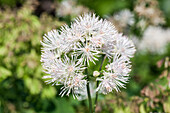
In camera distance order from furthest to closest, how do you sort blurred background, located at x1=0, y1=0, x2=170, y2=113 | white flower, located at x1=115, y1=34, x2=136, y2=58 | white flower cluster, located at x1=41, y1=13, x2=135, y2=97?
1. blurred background, located at x1=0, y1=0, x2=170, y2=113
2. white flower, located at x1=115, y1=34, x2=136, y2=58
3. white flower cluster, located at x1=41, y1=13, x2=135, y2=97

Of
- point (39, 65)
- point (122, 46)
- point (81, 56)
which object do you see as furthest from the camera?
point (39, 65)

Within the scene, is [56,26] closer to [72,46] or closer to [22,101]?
[22,101]

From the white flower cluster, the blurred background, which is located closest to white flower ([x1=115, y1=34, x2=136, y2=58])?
Result: the white flower cluster

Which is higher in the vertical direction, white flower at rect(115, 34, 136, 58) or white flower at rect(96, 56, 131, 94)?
white flower at rect(115, 34, 136, 58)

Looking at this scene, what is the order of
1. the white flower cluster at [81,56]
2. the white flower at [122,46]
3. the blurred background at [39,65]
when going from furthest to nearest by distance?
the blurred background at [39,65] → the white flower at [122,46] → the white flower cluster at [81,56]

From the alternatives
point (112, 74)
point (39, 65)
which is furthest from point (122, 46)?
point (39, 65)

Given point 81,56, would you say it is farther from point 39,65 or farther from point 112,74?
point 39,65

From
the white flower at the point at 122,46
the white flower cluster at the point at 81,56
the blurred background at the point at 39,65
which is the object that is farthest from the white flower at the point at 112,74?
the blurred background at the point at 39,65

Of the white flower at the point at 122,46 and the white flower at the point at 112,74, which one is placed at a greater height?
the white flower at the point at 122,46

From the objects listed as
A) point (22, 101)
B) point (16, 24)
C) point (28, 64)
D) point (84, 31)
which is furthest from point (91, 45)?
point (22, 101)

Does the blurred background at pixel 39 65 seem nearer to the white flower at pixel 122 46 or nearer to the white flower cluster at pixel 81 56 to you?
the white flower at pixel 122 46

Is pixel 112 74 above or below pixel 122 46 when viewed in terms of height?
below

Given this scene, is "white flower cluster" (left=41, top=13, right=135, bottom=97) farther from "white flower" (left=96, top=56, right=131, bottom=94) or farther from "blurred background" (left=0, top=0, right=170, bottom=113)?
"blurred background" (left=0, top=0, right=170, bottom=113)
